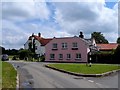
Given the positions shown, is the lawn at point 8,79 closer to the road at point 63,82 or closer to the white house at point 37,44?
the road at point 63,82

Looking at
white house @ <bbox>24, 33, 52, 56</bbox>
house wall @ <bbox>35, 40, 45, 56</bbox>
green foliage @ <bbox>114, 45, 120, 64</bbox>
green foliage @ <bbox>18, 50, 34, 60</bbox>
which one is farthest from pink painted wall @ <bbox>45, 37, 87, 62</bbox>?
house wall @ <bbox>35, 40, 45, 56</bbox>

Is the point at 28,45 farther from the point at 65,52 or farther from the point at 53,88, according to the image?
the point at 53,88

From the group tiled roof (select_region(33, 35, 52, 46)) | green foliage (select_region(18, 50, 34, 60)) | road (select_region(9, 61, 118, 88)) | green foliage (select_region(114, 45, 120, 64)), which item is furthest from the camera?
tiled roof (select_region(33, 35, 52, 46))

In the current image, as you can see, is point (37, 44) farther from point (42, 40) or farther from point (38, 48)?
point (42, 40)

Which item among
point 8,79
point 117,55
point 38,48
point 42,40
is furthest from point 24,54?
point 8,79

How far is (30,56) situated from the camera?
80562 millimetres

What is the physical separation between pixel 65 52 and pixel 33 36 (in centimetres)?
3232

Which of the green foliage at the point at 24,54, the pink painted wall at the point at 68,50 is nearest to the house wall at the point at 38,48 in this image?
the green foliage at the point at 24,54

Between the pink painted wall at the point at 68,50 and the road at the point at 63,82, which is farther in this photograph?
the pink painted wall at the point at 68,50

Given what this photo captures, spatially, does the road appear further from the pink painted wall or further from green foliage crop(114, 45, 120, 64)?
the pink painted wall

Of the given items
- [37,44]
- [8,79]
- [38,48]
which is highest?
[37,44]

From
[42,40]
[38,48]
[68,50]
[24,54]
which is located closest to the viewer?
[68,50]

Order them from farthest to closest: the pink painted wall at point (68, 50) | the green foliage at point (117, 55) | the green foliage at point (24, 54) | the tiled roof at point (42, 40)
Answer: the tiled roof at point (42, 40) → the green foliage at point (24, 54) → the pink painted wall at point (68, 50) → the green foliage at point (117, 55)

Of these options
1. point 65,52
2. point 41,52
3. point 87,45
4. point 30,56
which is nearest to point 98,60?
point 87,45
